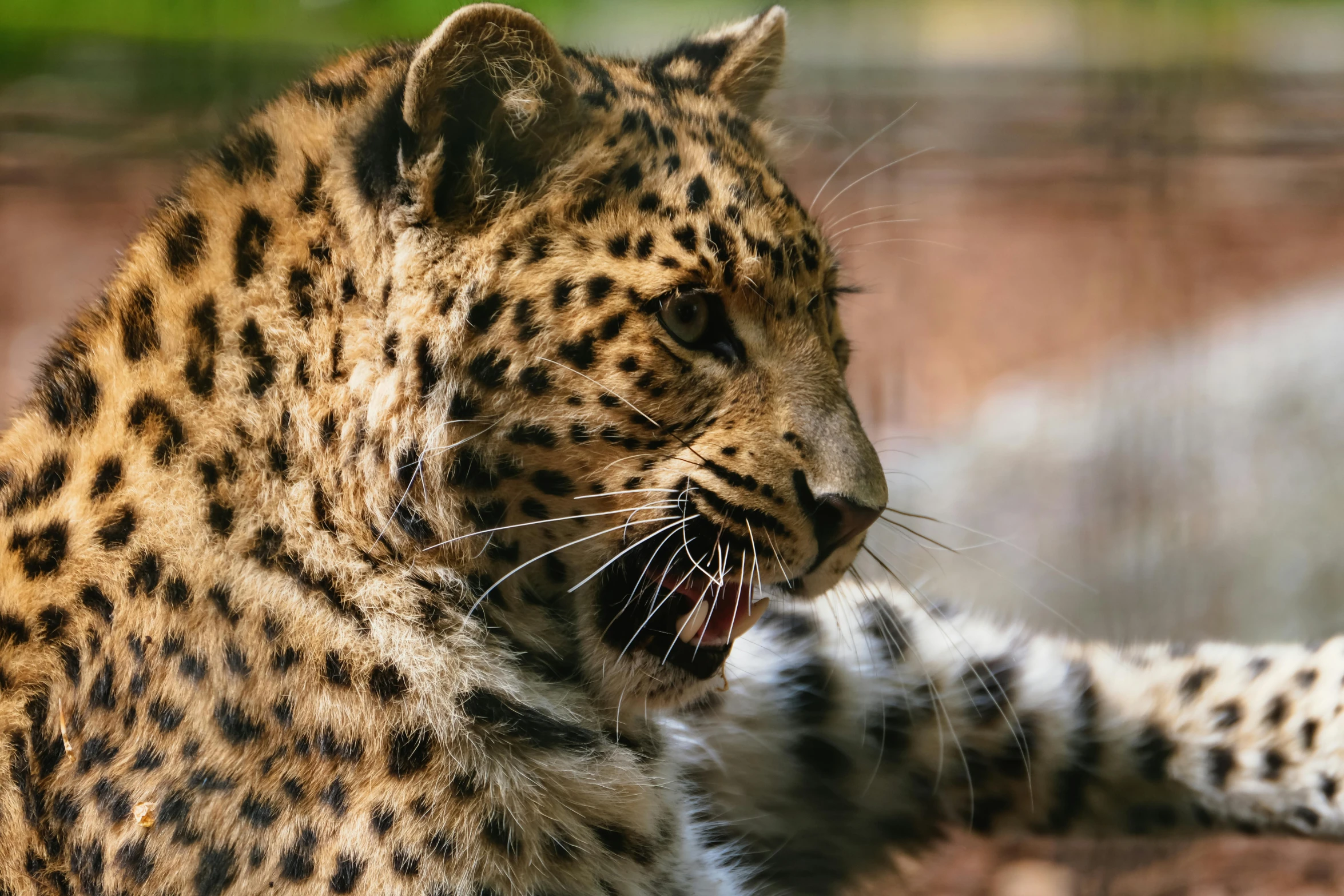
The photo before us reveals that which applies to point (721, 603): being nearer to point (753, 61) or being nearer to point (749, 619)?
point (749, 619)

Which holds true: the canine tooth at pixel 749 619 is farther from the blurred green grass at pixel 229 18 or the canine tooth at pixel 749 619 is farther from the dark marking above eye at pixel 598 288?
the blurred green grass at pixel 229 18

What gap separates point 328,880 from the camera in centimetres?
242

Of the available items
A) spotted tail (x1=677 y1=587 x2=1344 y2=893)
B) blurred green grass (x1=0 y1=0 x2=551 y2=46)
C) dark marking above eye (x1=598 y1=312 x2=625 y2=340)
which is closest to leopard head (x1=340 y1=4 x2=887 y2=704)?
dark marking above eye (x1=598 y1=312 x2=625 y2=340)

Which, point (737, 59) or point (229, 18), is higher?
point (229, 18)

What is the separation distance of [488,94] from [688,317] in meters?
0.65

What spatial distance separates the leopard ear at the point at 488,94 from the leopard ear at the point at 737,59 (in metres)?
0.79

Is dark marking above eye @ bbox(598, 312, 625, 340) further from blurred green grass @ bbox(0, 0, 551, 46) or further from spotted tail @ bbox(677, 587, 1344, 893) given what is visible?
blurred green grass @ bbox(0, 0, 551, 46)

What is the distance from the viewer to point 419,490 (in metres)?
2.65

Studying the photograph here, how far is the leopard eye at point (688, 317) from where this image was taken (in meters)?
2.71

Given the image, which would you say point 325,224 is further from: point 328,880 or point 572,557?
point 328,880

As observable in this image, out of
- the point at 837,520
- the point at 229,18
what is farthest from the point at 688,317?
the point at 229,18

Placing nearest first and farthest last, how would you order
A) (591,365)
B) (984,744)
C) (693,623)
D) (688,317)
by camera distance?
(591,365), (688,317), (693,623), (984,744)

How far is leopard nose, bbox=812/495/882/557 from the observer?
2.70m

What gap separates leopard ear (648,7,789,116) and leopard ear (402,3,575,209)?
791 millimetres
